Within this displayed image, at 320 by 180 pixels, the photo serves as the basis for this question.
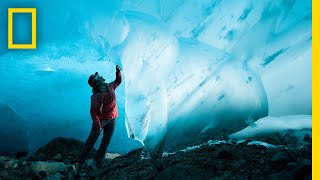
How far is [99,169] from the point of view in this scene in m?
3.73

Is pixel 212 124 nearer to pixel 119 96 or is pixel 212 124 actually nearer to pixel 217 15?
pixel 217 15

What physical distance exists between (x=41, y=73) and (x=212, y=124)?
252 inches

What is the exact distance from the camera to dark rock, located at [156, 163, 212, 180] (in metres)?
2.74

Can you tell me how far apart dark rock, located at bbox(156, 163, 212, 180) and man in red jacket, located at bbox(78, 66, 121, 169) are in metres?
0.98

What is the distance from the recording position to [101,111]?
3641 millimetres

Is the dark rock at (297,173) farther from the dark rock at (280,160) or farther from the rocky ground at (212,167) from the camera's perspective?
the dark rock at (280,160)

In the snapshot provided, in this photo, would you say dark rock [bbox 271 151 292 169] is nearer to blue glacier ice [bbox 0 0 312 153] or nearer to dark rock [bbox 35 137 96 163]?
blue glacier ice [bbox 0 0 312 153]

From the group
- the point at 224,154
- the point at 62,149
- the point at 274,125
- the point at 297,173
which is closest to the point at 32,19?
the point at 62,149

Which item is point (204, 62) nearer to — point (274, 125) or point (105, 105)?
point (274, 125)

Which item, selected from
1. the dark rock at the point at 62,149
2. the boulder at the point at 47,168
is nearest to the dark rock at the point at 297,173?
the boulder at the point at 47,168

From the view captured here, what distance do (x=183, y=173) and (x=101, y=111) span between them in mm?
1201

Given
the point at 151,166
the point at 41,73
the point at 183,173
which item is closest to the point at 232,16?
the point at 151,166

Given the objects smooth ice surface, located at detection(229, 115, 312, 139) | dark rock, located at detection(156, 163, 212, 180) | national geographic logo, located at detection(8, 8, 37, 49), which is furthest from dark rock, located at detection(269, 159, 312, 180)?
national geographic logo, located at detection(8, 8, 37, 49)

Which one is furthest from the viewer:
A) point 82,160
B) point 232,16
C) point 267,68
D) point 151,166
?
point 232,16
